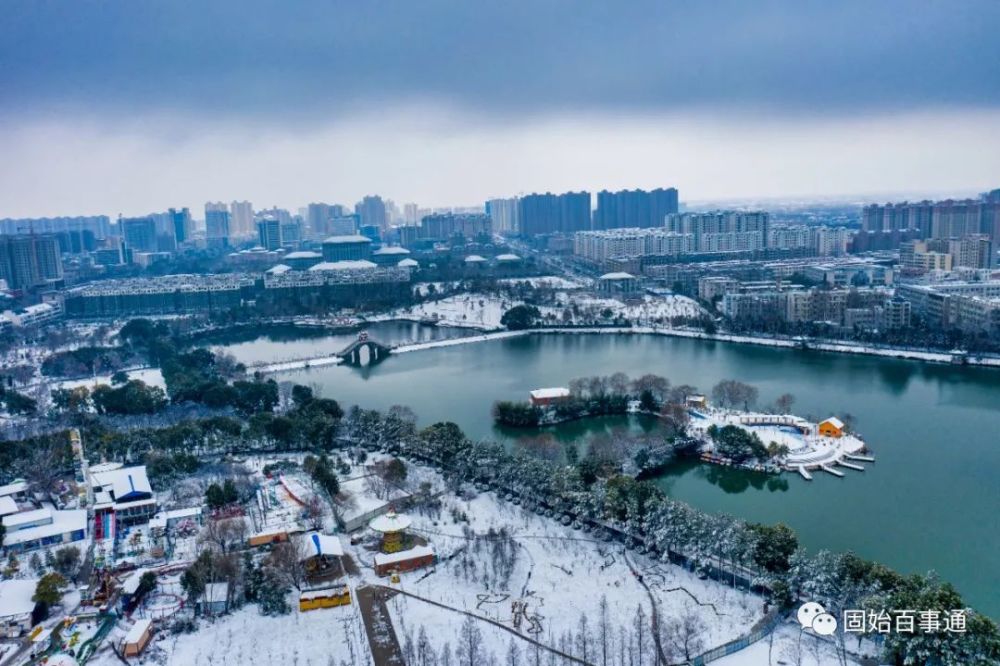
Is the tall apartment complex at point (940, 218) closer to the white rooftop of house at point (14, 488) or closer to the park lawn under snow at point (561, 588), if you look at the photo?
the park lawn under snow at point (561, 588)

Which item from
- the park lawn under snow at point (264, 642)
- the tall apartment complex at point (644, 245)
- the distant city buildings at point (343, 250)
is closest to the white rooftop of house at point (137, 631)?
the park lawn under snow at point (264, 642)

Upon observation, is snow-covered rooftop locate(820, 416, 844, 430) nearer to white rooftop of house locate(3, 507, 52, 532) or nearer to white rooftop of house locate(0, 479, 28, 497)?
white rooftop of house locate(3, 507, 52, 532)

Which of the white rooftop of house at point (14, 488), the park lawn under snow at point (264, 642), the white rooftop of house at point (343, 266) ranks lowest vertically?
the park lawn under snow at point (264, 642)

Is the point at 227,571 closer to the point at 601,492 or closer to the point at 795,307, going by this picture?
the point at 601,492

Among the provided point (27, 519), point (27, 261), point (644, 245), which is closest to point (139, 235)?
point (27, 261)

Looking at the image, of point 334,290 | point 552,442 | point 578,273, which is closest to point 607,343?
point 552,442

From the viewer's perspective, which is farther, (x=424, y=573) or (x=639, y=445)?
(x=639, y=445)

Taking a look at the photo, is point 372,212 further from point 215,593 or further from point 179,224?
point 215,593

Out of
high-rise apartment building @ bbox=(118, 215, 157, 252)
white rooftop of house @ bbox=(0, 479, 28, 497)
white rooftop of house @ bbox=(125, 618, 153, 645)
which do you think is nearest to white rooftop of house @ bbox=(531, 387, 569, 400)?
white rooftop of house @ bbox=(0, 479, 28, 497)
